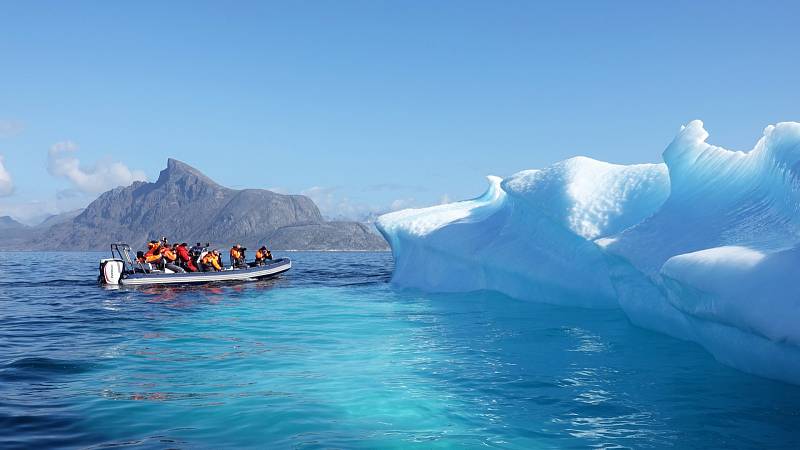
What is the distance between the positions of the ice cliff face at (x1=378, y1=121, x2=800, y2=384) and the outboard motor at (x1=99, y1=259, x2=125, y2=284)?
13.0 m

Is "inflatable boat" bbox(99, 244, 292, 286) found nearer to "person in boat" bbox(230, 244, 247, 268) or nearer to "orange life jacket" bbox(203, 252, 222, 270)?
"orange life jacket" bbox(203, 252, 222, 270)

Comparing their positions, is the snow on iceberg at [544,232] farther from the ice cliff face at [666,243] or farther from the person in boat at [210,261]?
the person in boat at [210,261]

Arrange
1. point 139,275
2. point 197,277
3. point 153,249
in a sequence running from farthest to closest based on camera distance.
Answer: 1. point 153,249
2. point 197,277
3. point 139,275

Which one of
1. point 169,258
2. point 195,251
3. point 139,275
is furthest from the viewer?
point 195,251

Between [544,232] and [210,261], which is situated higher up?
[544,232]

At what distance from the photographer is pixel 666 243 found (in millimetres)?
11922

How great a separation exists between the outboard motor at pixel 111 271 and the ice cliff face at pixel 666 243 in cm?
1296

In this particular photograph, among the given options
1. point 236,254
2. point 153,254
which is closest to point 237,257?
point 236,254

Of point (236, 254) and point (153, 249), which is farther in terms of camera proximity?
point (236, 254)

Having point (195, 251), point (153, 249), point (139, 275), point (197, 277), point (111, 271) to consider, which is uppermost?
point (153, 249)

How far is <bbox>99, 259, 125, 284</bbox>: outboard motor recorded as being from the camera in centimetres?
2667

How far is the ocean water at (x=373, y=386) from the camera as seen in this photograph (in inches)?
278

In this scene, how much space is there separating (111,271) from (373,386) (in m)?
21.2

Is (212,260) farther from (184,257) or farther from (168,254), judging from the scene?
(168,254)
